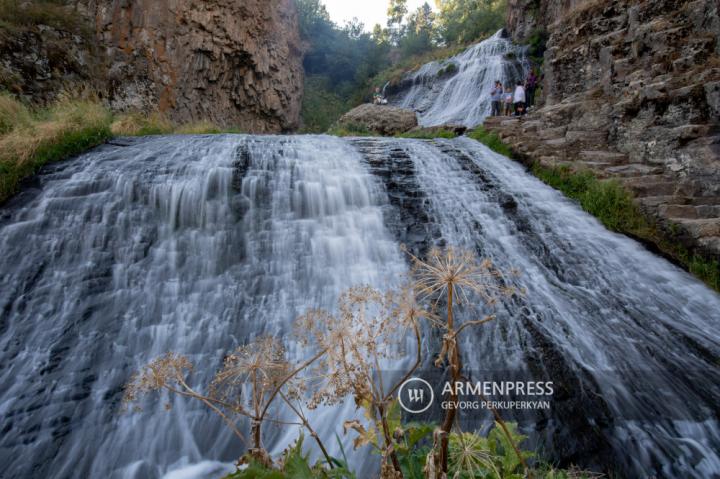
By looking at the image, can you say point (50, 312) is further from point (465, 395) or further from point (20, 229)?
point (465, 395)

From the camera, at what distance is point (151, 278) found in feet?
15.8

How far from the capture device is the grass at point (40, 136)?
637cm

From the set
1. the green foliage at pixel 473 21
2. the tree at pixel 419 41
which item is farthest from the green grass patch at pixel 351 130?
the tree at pixel 419 41

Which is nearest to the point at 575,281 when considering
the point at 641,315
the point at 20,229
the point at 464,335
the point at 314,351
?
the point at 641,315

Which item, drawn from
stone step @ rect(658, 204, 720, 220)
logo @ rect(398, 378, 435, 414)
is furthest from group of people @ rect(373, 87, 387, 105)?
logo @ rect(398, 378, 435, 414)

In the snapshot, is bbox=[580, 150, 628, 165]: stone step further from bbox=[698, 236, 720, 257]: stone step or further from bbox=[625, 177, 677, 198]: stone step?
bbox=[698, 236, 720, 257]: stone step

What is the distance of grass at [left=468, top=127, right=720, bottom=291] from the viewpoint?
493 centimetres

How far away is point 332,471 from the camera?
1.69 meters

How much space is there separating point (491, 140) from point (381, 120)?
6.18 m

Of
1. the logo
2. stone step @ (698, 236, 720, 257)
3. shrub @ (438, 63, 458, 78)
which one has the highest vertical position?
shrub @ (438, 63, 458, 78)

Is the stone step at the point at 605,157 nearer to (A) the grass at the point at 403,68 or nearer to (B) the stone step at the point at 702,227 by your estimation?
(B) the stone step at the point at 702,227

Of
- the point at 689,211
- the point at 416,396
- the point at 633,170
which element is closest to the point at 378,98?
the point at 633,170

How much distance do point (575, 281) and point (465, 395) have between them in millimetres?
2587

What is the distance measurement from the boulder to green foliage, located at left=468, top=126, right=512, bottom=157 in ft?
14.1
